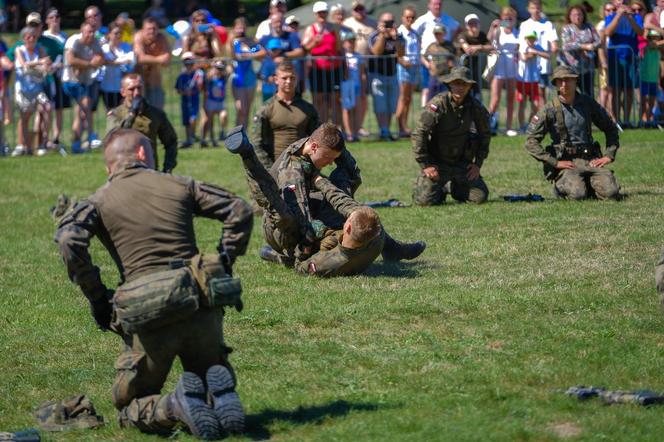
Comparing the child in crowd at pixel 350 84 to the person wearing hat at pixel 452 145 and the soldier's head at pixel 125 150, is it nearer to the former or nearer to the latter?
the person wearing hat at pixel 452 145

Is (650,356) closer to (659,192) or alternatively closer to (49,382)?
(49,382)

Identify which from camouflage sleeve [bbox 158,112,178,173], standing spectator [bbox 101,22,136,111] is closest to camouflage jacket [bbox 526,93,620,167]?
camouflage sleeve [bbox 158,112,178,173]

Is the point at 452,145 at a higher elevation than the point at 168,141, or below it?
below

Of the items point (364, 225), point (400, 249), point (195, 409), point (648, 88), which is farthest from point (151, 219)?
point (648, 88)

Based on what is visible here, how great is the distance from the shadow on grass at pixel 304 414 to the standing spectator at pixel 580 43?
14536mm

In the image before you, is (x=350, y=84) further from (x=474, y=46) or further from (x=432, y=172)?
(x=432, y=172)

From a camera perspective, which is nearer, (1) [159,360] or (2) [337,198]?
(1) [159,360]

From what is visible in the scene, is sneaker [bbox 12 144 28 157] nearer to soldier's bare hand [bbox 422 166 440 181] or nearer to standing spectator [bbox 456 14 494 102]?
standing spectator [bbox 456 14 494 102]

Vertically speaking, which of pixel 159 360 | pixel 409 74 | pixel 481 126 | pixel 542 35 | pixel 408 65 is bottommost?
pixel 159 360

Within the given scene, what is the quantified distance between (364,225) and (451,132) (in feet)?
15.7

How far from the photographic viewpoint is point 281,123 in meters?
14.1

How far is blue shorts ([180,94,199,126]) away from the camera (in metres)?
21.2

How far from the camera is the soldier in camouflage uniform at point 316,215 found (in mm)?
10516

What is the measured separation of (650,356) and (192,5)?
3107 centimetres
